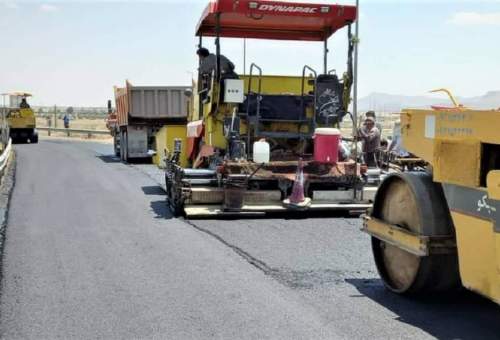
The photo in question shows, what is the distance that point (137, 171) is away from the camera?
1784cm

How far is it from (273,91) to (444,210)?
5.98 meters

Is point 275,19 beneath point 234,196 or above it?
above

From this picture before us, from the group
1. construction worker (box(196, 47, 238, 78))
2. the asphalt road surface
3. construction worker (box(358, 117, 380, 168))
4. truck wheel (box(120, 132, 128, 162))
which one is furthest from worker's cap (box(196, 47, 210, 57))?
truck wheel (box(120, 132, 128, 162))

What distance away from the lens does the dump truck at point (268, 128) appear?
31.5ft

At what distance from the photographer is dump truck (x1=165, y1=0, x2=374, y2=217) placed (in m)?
9.61

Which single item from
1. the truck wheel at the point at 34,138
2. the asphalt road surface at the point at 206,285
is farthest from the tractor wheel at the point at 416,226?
the truck wheel at the point at 34,138

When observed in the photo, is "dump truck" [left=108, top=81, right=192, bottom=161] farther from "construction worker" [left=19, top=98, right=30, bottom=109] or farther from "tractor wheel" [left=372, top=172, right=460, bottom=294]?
"tractor wheel" [left=372, top=172, right=460, bottom=294]

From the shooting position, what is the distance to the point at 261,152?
9695 millimetres

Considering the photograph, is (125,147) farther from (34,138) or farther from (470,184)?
(470,184)

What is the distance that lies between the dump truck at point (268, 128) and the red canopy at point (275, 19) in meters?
0.01

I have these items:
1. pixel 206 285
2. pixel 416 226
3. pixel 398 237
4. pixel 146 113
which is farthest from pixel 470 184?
pixel 146 113

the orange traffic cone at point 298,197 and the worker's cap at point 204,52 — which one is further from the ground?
the worker's cap at point 204,52

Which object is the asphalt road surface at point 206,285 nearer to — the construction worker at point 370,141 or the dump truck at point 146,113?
the construction worker at point 370,141

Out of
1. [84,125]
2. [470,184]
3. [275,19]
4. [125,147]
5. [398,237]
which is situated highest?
[275,19]
